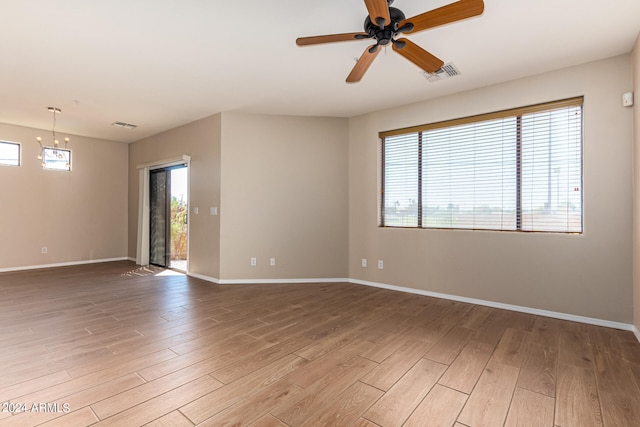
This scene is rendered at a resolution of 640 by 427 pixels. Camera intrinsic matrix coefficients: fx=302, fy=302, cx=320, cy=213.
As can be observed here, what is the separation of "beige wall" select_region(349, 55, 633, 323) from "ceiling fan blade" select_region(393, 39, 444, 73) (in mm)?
1759

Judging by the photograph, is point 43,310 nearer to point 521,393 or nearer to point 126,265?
point 126,265

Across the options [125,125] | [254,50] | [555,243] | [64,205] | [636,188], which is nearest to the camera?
[636,188]

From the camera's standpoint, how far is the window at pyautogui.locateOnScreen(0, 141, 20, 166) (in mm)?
5504

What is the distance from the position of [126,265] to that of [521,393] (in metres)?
6.97

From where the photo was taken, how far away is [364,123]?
480cm

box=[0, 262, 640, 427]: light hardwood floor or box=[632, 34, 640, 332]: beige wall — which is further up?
box=[632, 34, 640, 332]: beige wall

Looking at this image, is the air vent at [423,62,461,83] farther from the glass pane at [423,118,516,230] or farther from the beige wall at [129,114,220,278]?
the beige wall at [129,114,220,278]

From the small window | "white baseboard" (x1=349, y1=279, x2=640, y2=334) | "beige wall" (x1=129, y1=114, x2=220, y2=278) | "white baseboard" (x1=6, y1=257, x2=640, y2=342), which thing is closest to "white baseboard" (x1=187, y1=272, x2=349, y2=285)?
"white baseboard" (x1=6, y1=257, x2=640, y2=342)

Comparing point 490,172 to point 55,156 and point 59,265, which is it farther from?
point 59,265

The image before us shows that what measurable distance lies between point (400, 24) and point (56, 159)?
7.14 metres

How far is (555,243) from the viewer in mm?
3297

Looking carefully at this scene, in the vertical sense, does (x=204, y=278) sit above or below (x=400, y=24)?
below

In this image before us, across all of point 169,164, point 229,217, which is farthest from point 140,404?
point 169,164

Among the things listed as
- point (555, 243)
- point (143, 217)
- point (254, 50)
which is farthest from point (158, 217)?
point (555, 243)
